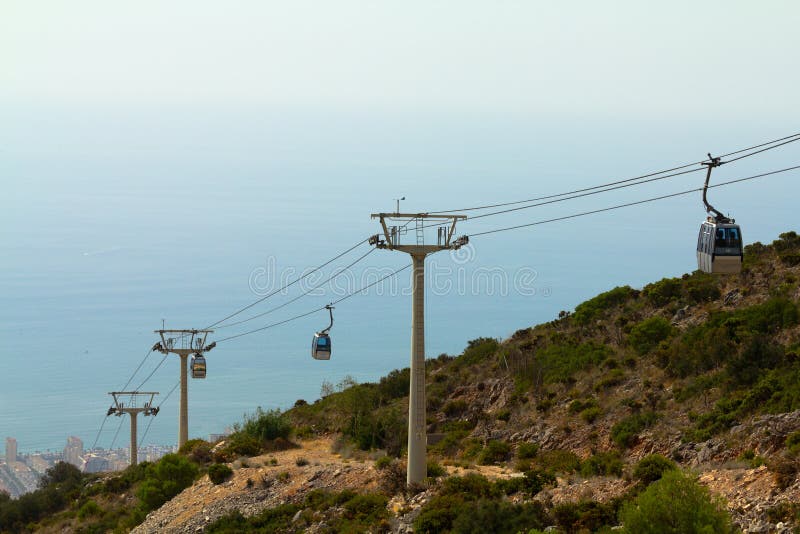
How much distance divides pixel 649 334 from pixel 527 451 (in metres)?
11.4

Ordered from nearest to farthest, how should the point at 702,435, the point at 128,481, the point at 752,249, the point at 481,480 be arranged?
the point at 481,480 < the point at 702,435 < the point at 128,481 < the point at 752,249

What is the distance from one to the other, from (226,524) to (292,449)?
40.5ft

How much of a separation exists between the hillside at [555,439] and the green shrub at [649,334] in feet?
0.25

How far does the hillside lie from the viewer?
28703 millimetres

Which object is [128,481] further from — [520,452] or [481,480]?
[481,480]

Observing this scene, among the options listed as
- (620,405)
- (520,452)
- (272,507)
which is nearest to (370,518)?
(272,507)

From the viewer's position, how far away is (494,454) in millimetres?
41969

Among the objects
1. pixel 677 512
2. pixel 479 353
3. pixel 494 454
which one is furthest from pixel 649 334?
pixel 677 512

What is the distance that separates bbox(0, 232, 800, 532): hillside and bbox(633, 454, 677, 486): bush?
5 centimetres

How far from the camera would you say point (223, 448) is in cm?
5075

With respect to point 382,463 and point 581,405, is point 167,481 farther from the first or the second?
point 581,405

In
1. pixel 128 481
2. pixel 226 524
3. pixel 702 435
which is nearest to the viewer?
pixel 702 435

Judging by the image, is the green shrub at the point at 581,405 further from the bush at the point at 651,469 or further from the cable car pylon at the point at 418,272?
the bush at the point at 651,469

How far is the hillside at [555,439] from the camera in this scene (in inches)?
1130
